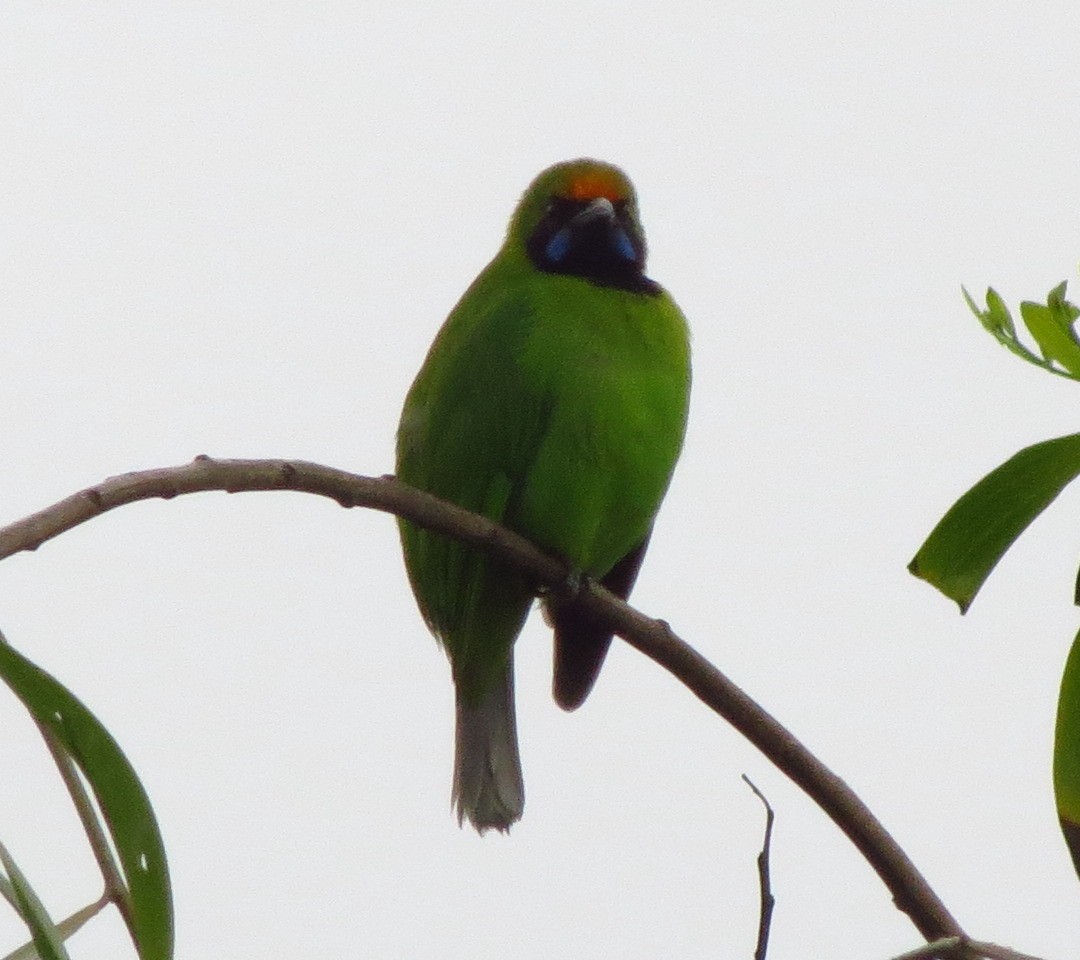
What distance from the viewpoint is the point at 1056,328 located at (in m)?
2.06

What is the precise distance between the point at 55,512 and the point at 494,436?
2.50 m

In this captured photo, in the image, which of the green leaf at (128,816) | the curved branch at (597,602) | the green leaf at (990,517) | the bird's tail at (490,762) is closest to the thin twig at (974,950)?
the curved branch at (597,602)

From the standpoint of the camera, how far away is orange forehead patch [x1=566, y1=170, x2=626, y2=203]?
496 cm

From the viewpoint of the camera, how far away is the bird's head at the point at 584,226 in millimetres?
4754

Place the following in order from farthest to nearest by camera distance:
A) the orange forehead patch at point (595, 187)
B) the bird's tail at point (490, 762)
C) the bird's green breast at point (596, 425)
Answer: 1. the orange forehead patch at point (595, 187)
2. the bird's tail at point (490, 762)
3. the bird's green breast at point (596, 425)

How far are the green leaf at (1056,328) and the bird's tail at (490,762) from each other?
105 inches

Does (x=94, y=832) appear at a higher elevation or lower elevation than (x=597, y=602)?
lower

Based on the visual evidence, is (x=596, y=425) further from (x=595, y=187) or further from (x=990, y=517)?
(x=990, y=517)

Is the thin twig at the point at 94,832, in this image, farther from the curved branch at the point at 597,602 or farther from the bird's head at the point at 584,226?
the bird's head at the point at 584,226

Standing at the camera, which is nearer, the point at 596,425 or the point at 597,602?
the point at 597,602

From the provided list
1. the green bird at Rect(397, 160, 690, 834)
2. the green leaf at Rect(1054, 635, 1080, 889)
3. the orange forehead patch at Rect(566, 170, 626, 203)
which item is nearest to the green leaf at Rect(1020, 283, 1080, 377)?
the green leaf at Rect(1054, 635, 1080, 889)

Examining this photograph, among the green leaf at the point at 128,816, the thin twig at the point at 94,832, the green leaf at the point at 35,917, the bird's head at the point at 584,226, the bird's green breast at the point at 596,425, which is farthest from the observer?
the bird's head at the point at 584,226

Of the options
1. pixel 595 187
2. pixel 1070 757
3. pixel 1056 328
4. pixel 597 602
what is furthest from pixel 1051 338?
pixel 595 187

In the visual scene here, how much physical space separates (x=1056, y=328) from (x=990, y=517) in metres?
0.31
